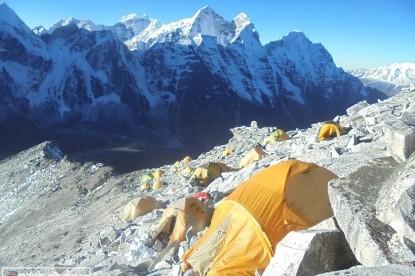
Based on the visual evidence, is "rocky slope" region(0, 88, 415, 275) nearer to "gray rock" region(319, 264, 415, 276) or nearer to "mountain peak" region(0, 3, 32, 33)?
"gray rock" region(319, 264, 415, 276)

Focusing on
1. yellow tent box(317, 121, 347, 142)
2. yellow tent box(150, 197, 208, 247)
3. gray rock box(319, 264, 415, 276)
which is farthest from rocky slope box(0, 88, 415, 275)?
yellow tent box(150, 197, 208, 247)

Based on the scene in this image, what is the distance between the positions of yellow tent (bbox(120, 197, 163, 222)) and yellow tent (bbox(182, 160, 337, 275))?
1079 cm

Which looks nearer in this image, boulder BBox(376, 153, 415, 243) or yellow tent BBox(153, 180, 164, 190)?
boulder BBox(376, 153, 415, 243)

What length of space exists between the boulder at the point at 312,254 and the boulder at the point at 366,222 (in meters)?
0.31

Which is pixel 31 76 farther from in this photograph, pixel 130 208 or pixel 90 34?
pixel 130 208

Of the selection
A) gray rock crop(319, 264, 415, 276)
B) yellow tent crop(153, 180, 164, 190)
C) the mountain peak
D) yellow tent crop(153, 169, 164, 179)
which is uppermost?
the mountain peak

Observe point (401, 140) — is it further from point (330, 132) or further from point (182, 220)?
point (330, 132)

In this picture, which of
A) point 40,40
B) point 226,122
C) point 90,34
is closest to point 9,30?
point 40,40

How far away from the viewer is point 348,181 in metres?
7.93

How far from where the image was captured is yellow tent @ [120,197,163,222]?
21661 millimetres

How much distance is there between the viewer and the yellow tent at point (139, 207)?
21661 mm

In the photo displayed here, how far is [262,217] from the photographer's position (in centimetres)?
1008

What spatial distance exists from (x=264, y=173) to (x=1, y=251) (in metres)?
23.8

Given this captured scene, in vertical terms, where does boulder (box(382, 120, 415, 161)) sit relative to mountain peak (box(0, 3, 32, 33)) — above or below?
below
